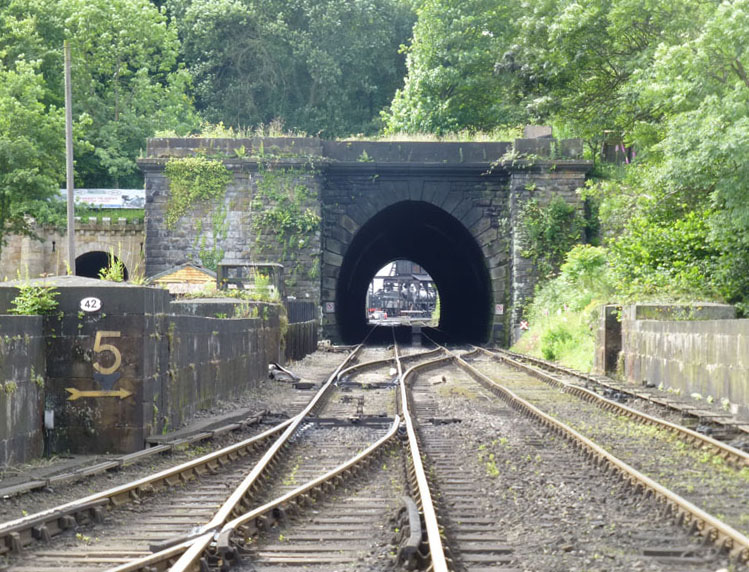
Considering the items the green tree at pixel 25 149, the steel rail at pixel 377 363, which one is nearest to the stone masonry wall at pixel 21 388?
the steel rail at pixel 377 363

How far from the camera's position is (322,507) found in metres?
6.90

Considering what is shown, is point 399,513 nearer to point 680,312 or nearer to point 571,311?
point 680,312

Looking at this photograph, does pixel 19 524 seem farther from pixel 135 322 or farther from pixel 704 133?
pixel 704 133

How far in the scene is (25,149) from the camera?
31438 mm

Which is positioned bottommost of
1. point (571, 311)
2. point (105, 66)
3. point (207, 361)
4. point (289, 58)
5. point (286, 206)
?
point (207, 361)

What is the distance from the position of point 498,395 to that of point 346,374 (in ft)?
14.5

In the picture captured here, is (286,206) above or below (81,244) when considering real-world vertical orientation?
above

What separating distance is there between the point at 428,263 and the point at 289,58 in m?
14.0

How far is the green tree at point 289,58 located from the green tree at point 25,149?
1875 centimetres

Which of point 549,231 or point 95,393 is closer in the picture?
point 95,393

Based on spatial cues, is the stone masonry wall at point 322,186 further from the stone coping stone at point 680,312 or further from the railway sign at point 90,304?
the railway sign at point 90,304

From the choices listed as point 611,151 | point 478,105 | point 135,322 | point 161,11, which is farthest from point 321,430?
point 161,11

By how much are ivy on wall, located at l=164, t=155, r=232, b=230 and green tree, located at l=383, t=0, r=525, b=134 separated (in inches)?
581

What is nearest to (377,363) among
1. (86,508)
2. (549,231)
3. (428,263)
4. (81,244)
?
(549,231)
